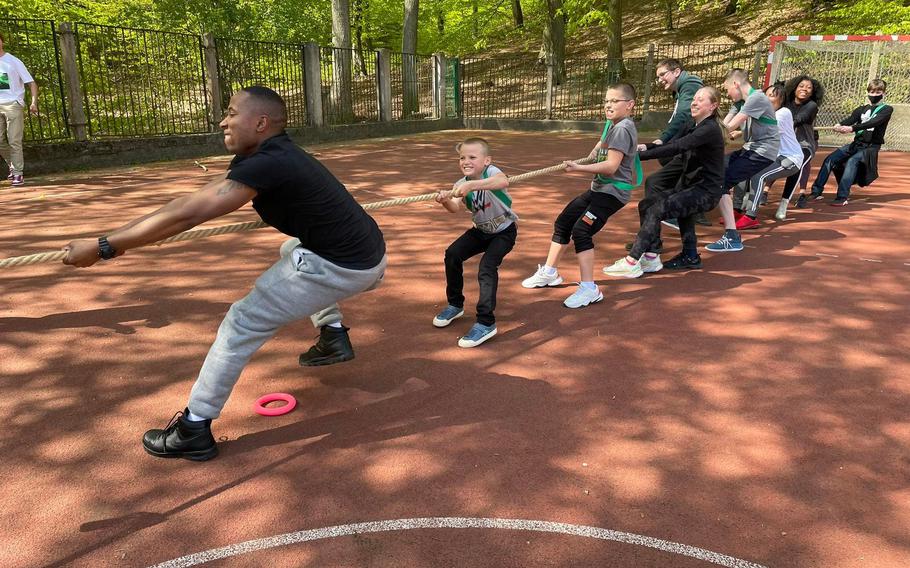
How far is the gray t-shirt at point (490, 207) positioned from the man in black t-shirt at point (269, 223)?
143 cm

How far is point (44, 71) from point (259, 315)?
1238 cm

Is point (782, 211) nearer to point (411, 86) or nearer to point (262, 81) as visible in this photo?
point (262, 81)

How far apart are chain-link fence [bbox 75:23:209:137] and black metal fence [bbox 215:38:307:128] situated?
26.9 inches

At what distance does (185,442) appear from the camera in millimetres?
3357

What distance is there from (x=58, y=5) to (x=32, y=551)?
20808 millimetres

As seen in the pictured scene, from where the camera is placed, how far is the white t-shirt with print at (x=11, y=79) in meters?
10.2

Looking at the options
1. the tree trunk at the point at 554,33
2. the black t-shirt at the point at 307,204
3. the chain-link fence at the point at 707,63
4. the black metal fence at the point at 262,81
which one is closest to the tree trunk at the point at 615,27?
the black metal fence at the point at 262,81

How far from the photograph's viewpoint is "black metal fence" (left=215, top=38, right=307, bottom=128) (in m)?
15.8

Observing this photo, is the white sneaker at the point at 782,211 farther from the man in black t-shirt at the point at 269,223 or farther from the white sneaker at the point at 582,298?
the man in black t-shirt at the point at 269,223

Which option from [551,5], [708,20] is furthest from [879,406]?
[708,20]

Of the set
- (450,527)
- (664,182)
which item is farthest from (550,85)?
(450,527)

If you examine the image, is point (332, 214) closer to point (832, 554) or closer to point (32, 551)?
point (32, 551)

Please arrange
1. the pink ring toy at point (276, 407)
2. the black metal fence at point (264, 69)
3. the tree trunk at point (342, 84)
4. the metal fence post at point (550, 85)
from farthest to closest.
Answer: the metal fence post at point (550, 85) < the tree trunk at point (342, 84) < the black metal fence at point (264, 69) < the pink ring toy at point (276, 407)

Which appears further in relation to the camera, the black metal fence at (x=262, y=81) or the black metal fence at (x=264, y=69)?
the black metal fence at (x=264, y=69)
